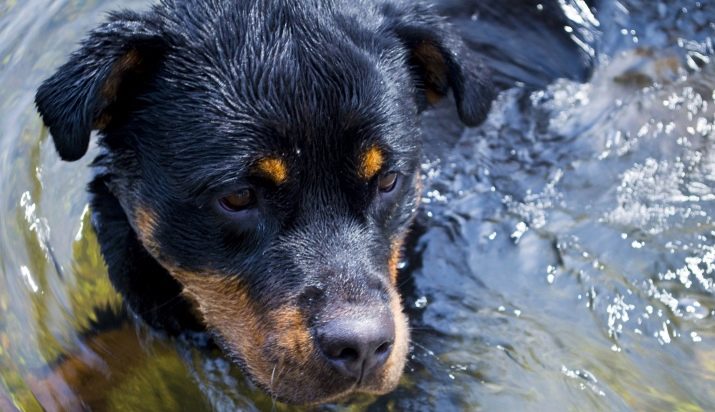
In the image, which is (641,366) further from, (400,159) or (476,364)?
(400,159)

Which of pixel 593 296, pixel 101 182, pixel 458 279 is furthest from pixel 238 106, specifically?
pixel 593 296

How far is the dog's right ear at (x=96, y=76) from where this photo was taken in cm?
329

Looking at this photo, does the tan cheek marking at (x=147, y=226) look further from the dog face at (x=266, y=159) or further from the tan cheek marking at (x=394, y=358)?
the tan cheek marking at (x=394, y=358)

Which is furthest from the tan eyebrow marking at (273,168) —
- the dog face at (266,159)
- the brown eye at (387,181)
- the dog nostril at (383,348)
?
the dog nostril at (383,348)

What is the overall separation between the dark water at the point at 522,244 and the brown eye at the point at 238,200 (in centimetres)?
95

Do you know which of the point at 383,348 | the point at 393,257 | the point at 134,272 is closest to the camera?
the point at 383,348

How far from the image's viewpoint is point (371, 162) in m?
3.40

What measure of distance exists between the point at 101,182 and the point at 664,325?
236cm

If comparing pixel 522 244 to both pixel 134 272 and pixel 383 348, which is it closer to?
pixel 383 348

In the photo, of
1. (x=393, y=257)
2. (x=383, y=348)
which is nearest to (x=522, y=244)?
(x=393, y=257)

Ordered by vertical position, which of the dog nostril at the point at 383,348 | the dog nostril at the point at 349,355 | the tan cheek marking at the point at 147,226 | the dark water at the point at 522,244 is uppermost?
the tan cheek marking at the point at 147,226

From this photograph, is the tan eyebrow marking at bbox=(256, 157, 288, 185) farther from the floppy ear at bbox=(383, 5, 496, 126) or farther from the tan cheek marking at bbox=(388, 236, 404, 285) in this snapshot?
the floppy ear at bbox=(383, 5, 496, 126)

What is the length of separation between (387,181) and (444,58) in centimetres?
59

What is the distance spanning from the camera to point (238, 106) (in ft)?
11.0
